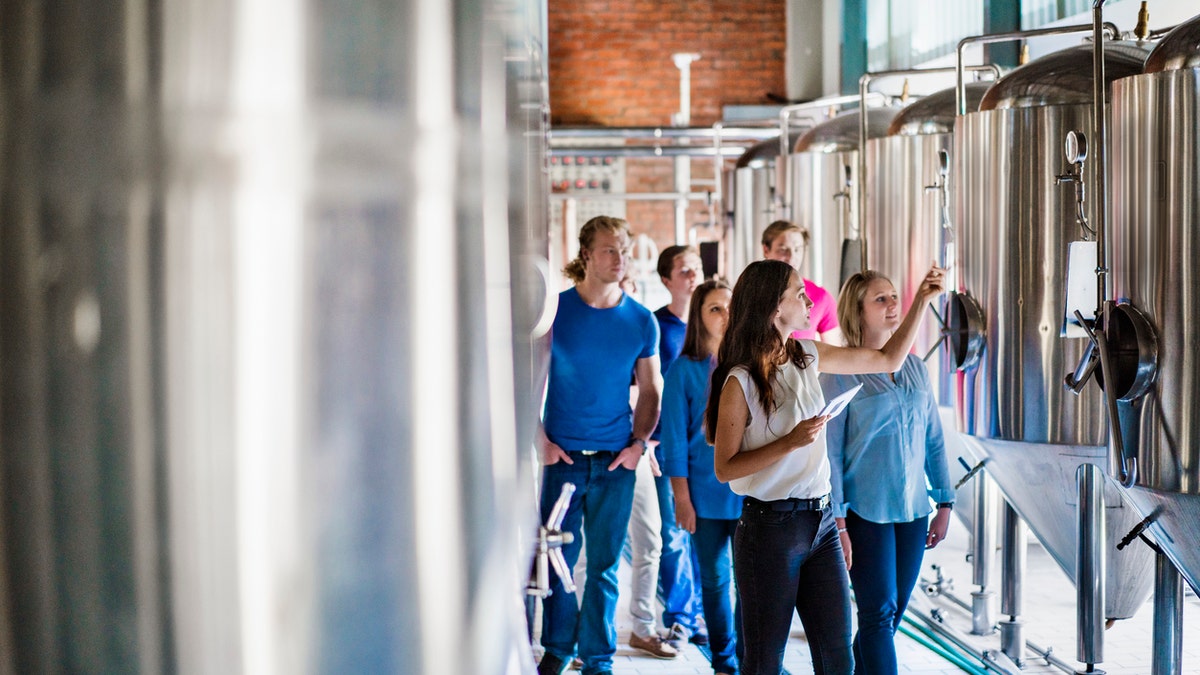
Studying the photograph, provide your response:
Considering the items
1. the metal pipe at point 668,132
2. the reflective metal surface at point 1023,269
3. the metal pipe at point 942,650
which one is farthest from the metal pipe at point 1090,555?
the metal pipe at point 668,132

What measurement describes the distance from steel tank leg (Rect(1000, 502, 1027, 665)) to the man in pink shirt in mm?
874

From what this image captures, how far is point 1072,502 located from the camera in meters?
3.81

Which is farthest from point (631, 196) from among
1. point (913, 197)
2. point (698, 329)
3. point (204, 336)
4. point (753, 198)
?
point (204, 336)

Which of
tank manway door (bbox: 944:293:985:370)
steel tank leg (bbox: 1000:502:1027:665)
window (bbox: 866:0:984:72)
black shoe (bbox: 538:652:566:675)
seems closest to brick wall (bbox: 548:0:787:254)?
window (bbox: 866:0:984:72)

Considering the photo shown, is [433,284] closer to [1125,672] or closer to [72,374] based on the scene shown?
[72,374]

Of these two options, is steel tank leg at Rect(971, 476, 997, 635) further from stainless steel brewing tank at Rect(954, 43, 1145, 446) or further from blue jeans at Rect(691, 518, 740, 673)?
blue jeans at Rect(691, 518, 740, 673)

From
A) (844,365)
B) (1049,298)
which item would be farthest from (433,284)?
(1049,298)

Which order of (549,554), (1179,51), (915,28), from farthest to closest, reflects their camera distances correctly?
(915,28)
(1179,51)
(549,554)

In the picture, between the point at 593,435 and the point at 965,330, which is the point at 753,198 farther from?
the point at 593,435

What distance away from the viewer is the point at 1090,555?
367 cm

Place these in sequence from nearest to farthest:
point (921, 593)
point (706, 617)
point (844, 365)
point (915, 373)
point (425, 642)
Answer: point (425, 642)
point (844, 365)
point (915, 373)
point (706, 617)
point (921, 593)

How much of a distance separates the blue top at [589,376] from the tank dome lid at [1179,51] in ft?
5.93

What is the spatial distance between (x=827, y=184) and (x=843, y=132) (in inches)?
10.7

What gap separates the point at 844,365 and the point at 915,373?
349 mm
